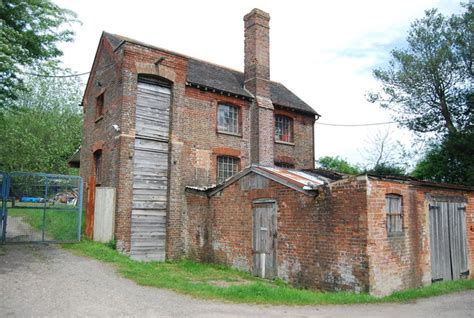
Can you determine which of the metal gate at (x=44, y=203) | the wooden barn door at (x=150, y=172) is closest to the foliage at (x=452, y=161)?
the wooden barn door at (x=150, y=172)

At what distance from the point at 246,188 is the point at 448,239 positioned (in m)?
6.71

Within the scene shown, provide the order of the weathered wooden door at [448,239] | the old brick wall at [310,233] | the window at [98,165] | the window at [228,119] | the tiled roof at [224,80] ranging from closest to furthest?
the old brick wall at [310,233] < the weathered wooden door at [448,239] < the window at [98,165] < the tiled roof at [224,80] < the window at [228,119]

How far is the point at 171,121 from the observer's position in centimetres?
1591

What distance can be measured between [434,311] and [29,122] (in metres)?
34.2

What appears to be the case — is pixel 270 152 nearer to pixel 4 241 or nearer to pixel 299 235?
pixel 299 235

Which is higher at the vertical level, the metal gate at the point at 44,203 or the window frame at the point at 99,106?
the window frame at the point at 99,106

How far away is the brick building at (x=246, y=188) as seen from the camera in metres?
10.0

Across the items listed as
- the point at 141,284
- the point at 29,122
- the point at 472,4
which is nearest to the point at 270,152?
the point at 141,284

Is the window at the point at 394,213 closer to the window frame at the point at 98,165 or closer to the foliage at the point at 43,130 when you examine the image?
the window frame at the point at 98,165

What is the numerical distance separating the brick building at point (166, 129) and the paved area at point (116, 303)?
163 inches

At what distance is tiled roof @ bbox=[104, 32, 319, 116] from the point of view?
17297 mm

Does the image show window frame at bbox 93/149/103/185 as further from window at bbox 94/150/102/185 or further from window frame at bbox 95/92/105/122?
window frame at bbox 95/92/105/122

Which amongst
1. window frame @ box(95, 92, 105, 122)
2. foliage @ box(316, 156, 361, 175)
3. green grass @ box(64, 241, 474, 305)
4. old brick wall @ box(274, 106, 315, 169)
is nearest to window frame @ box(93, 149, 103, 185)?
window frame @ box(95, 92, 105, 122)

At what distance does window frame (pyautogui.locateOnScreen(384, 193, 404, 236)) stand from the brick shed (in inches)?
1.1
